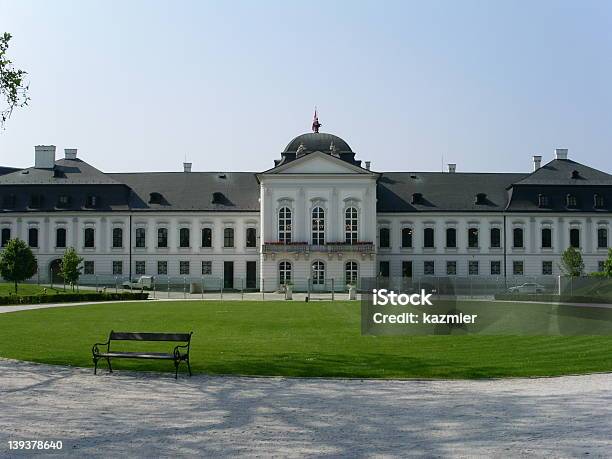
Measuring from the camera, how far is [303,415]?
10.1 m

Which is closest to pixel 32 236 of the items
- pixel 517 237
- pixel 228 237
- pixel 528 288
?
pixel 228 237

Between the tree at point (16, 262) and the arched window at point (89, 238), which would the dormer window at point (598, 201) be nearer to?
the arched window at point (89, 238)

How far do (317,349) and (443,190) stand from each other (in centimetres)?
4866

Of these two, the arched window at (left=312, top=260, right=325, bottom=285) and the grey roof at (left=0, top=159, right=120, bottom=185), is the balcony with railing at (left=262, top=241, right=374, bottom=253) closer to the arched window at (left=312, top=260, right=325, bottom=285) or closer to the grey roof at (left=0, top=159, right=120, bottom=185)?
the arched window at (left=312, top=260, right=325, bottom=285)

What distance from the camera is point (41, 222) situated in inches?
2457

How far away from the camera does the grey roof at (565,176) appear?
2463 inches

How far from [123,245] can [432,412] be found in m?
55.2

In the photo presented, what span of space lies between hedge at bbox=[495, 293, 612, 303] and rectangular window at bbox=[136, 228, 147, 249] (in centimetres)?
3304

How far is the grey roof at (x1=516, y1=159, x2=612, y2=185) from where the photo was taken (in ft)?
205

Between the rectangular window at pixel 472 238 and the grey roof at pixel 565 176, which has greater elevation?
the grey roof at pixel 565 176

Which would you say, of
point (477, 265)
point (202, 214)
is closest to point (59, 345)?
point (202, 214)

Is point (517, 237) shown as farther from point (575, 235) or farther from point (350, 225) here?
point (350, 225)

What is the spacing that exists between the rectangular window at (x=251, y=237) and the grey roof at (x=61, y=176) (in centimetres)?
1203

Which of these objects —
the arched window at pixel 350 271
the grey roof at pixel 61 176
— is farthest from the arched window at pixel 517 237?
the grey roof at pixel 61 176
